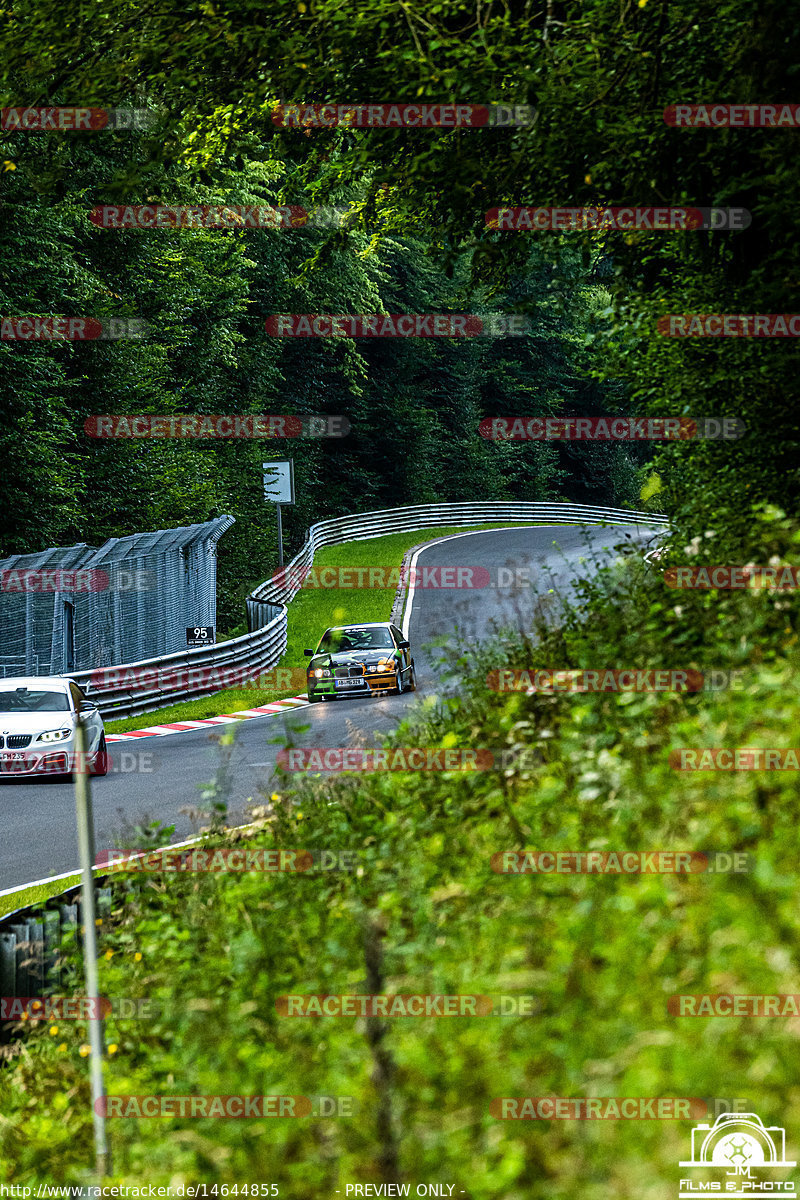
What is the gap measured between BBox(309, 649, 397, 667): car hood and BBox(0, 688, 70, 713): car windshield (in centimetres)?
676

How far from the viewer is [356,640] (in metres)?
23.8

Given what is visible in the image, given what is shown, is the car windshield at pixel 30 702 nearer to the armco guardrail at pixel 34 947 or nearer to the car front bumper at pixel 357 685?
the car front bumper at pixel 357 685

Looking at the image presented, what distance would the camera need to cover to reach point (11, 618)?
22188mm

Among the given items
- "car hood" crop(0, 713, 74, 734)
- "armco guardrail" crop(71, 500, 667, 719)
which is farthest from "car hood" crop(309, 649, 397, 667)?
"car hood" crop(0, 713, 74, 734)

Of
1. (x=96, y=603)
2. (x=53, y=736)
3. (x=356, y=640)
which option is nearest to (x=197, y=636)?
(x=96, y=603)

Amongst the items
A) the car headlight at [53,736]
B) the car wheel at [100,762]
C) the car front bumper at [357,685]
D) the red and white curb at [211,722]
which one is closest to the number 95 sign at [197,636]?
the red and white curb at [211,722]

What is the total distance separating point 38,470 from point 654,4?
69.5 feet

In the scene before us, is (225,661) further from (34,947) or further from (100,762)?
(34,947)

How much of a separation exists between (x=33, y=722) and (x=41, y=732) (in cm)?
31

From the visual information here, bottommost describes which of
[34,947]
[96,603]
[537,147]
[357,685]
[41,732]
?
[357,685]

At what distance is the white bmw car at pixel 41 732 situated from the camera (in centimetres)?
1619

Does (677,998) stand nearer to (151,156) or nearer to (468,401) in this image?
(151,156)

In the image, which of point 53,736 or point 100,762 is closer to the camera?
point 53,736

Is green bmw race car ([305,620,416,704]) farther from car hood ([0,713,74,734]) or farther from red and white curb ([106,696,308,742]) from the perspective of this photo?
car hood ([0,713,74,734])
